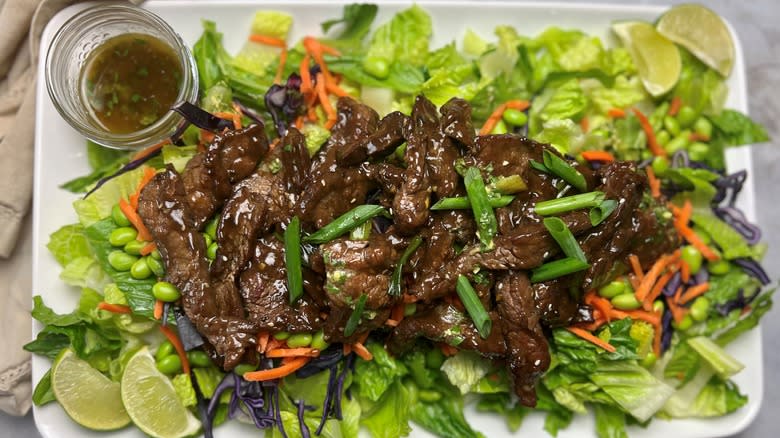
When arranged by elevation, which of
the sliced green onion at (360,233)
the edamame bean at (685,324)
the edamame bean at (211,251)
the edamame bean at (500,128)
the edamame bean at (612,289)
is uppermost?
the edamame bean at (500,128)

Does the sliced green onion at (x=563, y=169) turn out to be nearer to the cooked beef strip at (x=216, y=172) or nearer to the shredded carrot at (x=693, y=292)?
the shredded carrot at (x=693, y=292)

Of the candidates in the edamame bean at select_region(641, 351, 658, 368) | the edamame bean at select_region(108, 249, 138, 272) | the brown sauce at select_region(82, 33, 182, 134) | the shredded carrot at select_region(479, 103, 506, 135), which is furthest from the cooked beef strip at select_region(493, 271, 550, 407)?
the brown sauce at select_region(82, 33, 182, 134)

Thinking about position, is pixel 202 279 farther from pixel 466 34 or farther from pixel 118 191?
pixel 466 34

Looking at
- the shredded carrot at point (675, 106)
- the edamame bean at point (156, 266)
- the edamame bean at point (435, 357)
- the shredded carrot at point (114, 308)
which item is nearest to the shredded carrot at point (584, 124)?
the shredded carrot at point (675, 106)

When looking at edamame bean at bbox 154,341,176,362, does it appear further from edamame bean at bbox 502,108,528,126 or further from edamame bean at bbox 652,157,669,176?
edamame bean at bbox 652,157,669,176

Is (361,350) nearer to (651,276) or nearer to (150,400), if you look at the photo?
(150,400)
